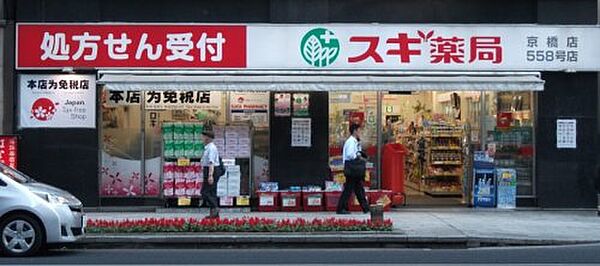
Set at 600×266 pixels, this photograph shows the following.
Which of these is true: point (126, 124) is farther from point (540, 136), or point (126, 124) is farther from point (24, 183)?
point (540, 136)

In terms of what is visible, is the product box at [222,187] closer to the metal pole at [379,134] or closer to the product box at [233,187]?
the product box at [233,187]

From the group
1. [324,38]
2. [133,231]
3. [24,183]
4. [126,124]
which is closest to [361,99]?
[324,38]

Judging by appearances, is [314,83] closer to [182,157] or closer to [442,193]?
[182,157]

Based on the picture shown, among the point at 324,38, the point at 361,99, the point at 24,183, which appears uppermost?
the point at 324,38

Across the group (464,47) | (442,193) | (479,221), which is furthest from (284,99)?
(479,221)

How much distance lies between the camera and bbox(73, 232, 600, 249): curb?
13.9 m

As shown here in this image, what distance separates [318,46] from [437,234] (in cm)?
551

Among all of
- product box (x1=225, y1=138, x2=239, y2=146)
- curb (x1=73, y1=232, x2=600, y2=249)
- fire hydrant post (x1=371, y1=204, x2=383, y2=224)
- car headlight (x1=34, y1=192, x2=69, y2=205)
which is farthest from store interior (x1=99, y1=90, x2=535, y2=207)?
car headlight (x1=34, y1=192, x2=69, y2=205)

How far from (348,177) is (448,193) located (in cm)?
408

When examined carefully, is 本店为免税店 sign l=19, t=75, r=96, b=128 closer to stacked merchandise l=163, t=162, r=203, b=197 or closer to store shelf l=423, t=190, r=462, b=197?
stacked merchandise l=163, t=162, r=203, b=197

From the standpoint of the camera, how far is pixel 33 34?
59.2 ft

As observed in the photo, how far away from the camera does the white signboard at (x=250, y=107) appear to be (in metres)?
18.6

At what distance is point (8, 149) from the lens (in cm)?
1748

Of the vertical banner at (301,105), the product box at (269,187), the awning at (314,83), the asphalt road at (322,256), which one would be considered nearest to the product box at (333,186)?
the product box at (269,187)
